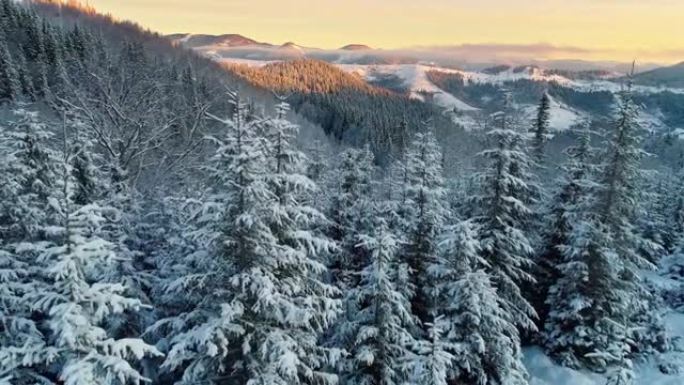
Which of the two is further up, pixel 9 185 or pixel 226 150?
pixel 226 150

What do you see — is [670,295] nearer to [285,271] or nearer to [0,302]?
[285,271]

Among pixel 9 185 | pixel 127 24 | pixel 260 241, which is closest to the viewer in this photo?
pixel 260 241

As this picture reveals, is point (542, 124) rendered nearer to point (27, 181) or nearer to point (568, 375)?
point (568, 375)

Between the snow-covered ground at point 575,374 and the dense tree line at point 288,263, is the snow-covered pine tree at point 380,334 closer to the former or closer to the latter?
the dense tree line at point 288,263

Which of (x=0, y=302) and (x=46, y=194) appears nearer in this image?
(x=0, y=302)

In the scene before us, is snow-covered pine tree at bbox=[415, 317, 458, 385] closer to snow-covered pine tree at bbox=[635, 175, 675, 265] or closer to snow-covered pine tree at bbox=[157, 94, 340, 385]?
snow-covered pine tree at bbox=[157, 94, 340, 385]

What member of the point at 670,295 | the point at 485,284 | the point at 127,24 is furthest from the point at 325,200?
the point at 127,24
